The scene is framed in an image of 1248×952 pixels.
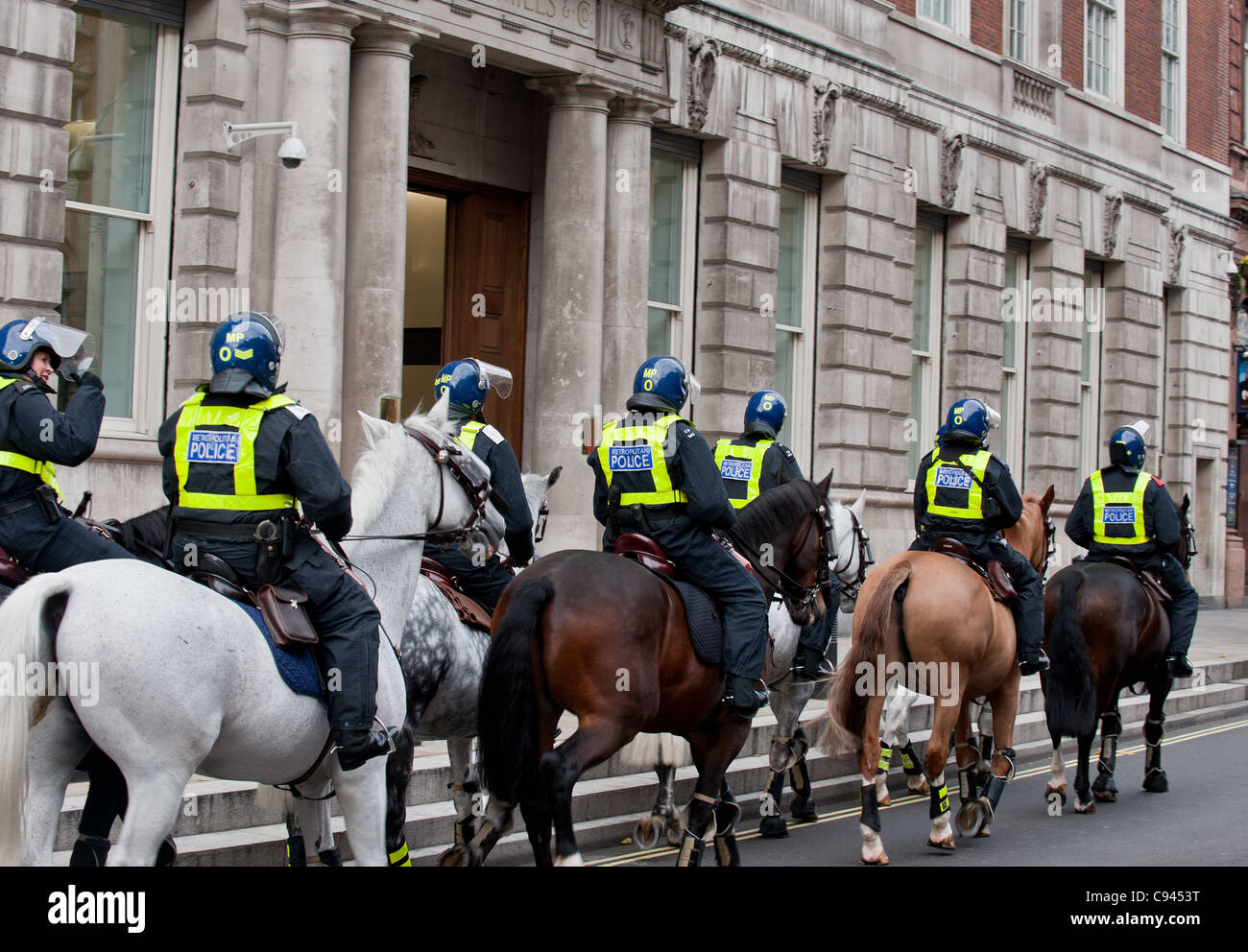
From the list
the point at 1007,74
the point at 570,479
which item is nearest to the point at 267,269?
the point at 570,479

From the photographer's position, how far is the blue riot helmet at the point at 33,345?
7.11 meters

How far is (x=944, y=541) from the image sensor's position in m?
9.96

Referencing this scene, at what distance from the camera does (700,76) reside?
1900cm

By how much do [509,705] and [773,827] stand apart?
11.5 feet

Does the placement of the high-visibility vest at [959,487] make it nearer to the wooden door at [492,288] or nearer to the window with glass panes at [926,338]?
the wooden door at [492,288]

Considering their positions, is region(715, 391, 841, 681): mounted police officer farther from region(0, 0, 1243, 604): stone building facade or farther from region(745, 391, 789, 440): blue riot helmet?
region(0, 0, 1243, 604): stone building facade

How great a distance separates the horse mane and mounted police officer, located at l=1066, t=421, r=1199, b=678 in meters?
3.46

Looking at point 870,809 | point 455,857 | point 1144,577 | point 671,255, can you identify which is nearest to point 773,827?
point 870,809

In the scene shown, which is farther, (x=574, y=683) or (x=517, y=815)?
(x=517, y=815)

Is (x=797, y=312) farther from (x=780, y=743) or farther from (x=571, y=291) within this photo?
(x=780, y=743)

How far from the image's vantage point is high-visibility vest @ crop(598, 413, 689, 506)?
7793 mm

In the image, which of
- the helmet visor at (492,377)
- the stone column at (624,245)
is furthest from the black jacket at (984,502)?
the stone column at (624,245)
